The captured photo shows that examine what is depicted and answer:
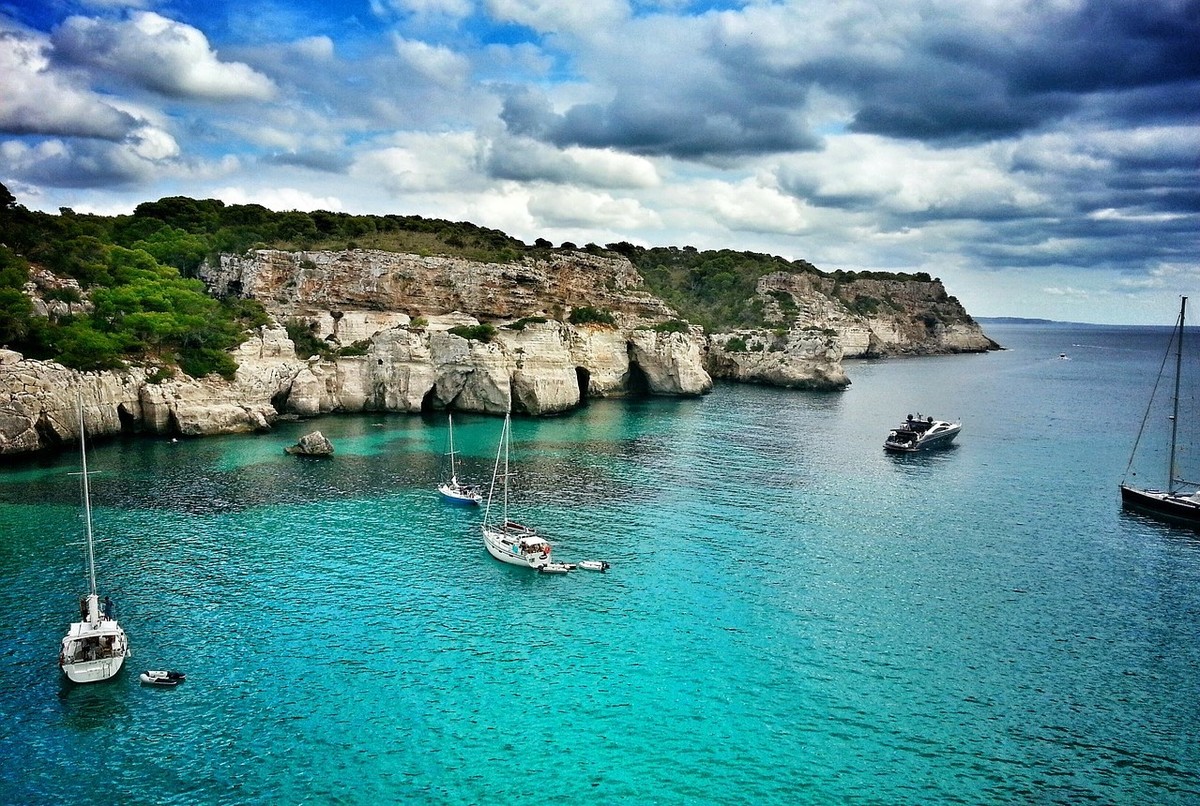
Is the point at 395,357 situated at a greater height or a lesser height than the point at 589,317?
lesser

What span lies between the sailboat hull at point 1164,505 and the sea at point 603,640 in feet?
3.77

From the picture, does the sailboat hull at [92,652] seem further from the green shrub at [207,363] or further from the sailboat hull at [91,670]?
the green shrub at [207,363]

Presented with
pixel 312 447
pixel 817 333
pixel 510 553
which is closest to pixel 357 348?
pixel 312 447

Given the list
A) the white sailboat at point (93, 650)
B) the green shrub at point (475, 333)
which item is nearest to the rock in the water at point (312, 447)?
the green shrub at point (475, 333)

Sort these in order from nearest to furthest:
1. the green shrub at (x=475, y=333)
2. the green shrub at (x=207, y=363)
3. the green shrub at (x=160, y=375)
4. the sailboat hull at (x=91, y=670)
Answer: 1. the sailboat hull at (x=91, y=670)
2. the green shrub at (x=160, y=375)
3. the green shrub at (x=207, y=363)
4. the green shrub at (x=475, y=333)

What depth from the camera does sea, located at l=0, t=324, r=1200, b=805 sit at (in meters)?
21.5

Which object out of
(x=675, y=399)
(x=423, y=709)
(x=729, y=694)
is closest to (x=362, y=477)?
(x=423, y=709)

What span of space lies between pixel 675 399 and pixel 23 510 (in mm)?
68927

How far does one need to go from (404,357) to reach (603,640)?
5433 cm

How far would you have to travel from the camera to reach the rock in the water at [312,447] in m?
55.8

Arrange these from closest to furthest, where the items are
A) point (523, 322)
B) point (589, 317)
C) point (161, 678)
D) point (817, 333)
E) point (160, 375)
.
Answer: point (161, 678) → point (160, 375) → point (523, 322) → point (589, 317) → point (817, 333)

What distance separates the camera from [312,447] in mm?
55875

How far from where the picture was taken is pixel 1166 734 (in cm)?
2384

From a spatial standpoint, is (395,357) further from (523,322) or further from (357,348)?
(523,322)
